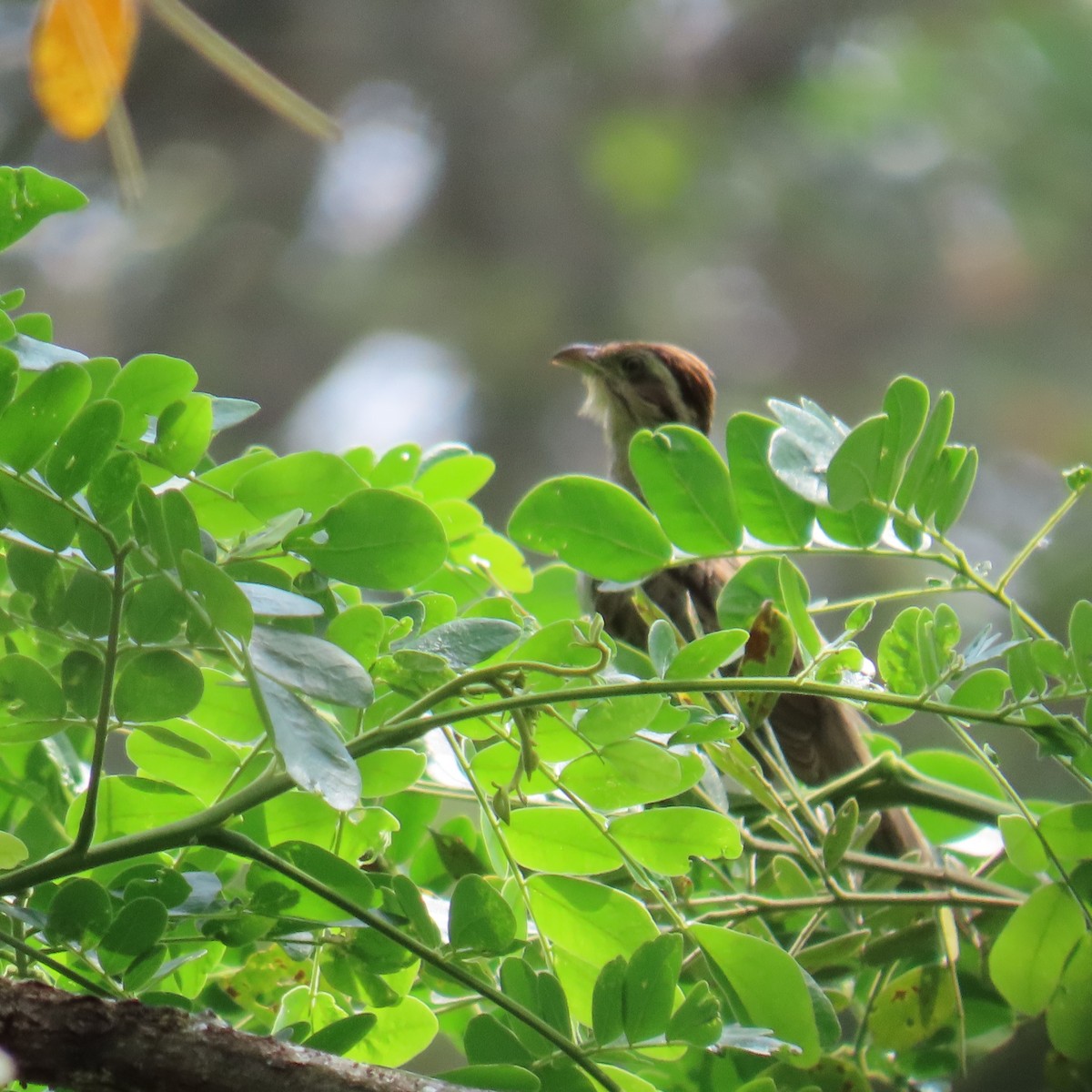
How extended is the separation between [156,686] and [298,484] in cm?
24

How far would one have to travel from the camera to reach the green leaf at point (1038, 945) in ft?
4.70

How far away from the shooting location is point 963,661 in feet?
4.21

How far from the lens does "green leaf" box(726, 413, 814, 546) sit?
1.47 metres

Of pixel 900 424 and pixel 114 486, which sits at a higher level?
pixel 900 424

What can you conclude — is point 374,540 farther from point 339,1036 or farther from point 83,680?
point 339,1036

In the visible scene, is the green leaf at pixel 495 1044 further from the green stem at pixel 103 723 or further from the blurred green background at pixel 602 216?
the blurred green background at pixel 602 216

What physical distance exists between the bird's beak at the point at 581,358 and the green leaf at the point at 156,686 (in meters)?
3.36

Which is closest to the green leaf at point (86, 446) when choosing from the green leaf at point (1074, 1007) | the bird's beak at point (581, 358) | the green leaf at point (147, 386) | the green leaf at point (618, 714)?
the green leaf at point (147, 386)

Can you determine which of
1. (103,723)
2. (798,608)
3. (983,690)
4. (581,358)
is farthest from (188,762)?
(581,358)

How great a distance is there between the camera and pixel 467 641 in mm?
1164

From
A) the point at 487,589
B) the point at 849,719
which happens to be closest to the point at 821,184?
the point at 849,719

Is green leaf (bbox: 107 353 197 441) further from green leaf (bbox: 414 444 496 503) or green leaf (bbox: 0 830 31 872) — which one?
green leaf (bbox: 414 444 496 503)

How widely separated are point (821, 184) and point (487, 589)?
45.9 feet

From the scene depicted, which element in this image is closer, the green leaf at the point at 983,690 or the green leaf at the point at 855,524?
the green leaf at the point at 983,690
